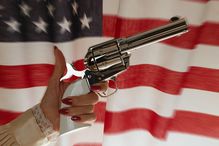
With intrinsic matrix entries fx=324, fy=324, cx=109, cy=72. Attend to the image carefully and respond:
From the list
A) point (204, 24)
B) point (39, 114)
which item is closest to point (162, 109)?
point (204, 24)

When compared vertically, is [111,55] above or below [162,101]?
above

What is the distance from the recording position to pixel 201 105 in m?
0.91

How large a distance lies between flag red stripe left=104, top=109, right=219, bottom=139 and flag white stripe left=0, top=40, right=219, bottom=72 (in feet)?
0.52

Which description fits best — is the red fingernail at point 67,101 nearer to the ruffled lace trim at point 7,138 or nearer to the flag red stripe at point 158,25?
the ruffled lace trim at point 7,138

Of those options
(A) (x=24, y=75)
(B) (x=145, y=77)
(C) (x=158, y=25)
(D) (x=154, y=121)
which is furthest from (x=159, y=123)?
(A) (x=24, y=75)

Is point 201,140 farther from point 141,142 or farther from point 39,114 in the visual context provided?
point 39,114

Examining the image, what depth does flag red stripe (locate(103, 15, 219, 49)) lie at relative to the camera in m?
0.80

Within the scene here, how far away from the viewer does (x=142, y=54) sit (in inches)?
33.6

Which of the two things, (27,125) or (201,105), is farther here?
(201,105)

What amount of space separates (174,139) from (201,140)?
0.08 m

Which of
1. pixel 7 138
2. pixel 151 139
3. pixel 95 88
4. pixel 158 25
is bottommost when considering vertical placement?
pixel 151 139

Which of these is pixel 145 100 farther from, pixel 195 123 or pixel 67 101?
pixel 67 101

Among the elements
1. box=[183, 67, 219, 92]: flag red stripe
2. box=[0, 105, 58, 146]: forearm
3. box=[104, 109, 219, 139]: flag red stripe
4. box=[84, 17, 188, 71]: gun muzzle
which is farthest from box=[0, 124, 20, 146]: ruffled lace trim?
box=[183, 67, 219, 92]: flag red stripe

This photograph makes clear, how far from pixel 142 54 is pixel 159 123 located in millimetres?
212
